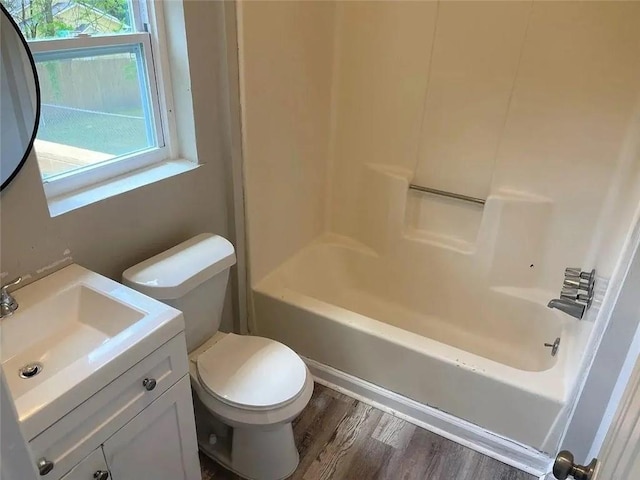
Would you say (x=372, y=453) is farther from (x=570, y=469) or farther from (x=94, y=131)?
(x=94, y=131)

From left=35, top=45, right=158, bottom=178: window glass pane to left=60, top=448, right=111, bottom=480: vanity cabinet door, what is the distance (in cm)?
80

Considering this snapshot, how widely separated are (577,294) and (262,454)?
4.21ft

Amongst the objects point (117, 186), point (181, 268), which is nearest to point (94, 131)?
point (117, 186)

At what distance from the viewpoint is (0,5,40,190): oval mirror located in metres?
1.15

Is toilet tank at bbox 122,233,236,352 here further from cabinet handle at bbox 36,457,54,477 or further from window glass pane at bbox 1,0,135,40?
window glass pane at bbox 1,0,135,40

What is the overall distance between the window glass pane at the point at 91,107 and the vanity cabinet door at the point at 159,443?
76cm

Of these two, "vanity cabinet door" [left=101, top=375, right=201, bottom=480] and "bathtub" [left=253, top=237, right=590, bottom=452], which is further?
"bathtub" [left=253, top=237, right=590, bottom=452]

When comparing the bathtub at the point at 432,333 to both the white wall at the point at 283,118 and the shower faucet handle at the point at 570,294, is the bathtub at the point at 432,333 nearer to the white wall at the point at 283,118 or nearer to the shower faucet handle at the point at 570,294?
the shower faucet handle at the point at 570,294

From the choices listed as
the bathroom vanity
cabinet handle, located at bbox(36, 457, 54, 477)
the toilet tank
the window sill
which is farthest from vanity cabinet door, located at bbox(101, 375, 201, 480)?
the window sill

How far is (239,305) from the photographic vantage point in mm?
2117

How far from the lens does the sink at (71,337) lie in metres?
1.01

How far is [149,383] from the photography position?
3.97ft

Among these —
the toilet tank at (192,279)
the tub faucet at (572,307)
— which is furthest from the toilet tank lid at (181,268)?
the tub faucet at (572,307)

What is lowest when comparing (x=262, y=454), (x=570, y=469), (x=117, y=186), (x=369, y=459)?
(x=369, y=459)
